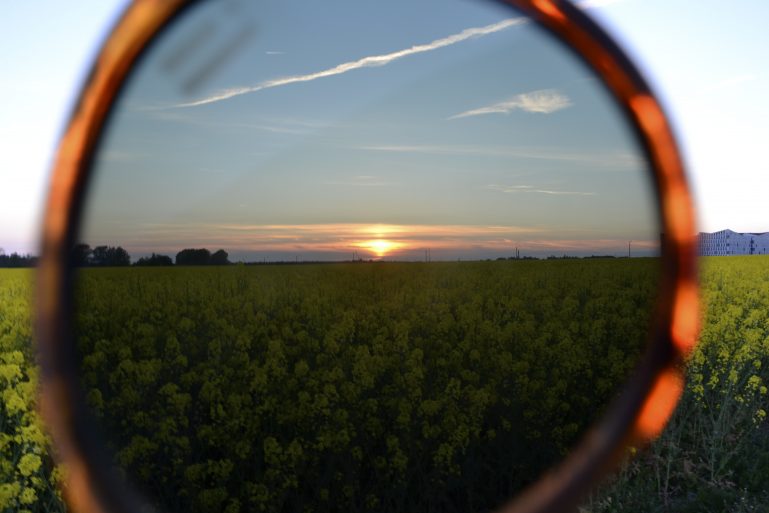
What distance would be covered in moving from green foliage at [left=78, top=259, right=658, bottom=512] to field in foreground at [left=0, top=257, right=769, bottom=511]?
0.05 ft

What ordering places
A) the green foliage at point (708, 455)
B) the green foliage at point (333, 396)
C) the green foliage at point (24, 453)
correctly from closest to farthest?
the green foliage at point (24, 453) < the green foliage at point (333, 396) < the green foliage at point (708, 455)

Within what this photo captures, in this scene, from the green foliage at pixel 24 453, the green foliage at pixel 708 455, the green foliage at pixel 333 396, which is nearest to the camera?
the green foliage at pixel 24 453

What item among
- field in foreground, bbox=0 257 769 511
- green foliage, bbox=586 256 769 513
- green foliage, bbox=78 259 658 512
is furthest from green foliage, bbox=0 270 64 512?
green foliage, bbox=586 256 769 513

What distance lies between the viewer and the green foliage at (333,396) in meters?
3.75

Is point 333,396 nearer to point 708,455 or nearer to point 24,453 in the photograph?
point 24,453

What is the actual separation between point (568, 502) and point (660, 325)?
1.00 ft

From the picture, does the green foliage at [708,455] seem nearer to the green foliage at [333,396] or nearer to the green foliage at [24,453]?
the green foliage at [333,396]

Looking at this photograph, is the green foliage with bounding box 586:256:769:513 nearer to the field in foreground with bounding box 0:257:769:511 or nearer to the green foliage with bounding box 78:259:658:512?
the field in foreground with bounding box 0:257:769:511

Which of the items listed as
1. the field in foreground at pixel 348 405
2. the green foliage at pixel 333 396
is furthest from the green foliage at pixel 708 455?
the green foliage at pixel 333 396

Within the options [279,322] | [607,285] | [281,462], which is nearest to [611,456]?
[281,462]

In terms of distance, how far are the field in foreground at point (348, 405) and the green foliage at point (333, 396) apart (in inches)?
0.6

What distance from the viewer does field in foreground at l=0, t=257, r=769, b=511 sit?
3752mm

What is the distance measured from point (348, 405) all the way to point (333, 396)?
13 cm

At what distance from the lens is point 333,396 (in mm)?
4223
